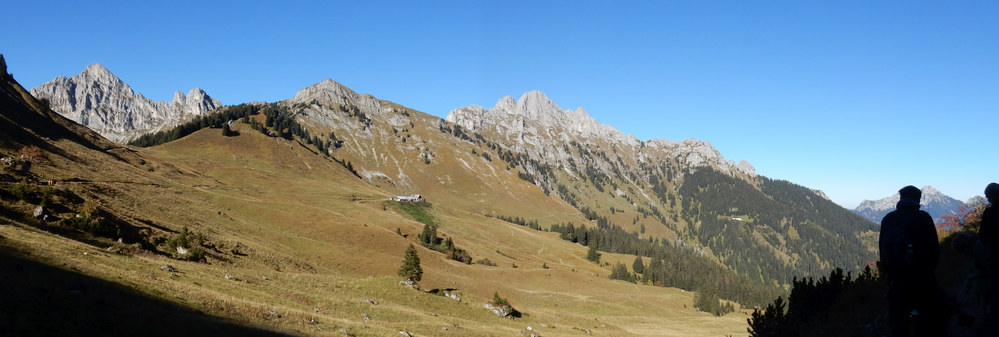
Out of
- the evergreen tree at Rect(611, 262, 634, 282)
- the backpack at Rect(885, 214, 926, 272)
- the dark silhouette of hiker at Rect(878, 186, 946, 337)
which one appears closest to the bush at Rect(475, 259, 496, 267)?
the evergreen tree at Rect(611, 262, 634, 282)

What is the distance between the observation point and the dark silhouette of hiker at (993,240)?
956cm

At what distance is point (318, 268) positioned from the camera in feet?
185

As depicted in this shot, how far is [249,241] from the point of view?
5656 cm

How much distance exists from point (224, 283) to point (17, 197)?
2415cm

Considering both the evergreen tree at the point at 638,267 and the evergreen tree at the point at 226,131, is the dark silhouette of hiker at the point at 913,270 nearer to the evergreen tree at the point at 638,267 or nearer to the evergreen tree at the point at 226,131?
the evergreen tree at the point at 638,267

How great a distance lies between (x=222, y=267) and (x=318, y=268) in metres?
17.9

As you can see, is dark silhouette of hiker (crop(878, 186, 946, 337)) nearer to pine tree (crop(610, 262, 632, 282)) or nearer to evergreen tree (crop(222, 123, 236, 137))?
pine tree (crop(610, 262, 632, 282))

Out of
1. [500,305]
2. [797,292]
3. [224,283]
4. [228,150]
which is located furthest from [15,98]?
[797,292]

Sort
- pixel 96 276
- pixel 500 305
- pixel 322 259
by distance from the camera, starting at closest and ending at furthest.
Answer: pixel 96 276 < pixel 500 305 < pixel 322 259

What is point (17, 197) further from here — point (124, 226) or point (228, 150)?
point (228, 150)

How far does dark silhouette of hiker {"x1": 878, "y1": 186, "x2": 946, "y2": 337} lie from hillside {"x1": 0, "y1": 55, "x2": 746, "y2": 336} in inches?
909

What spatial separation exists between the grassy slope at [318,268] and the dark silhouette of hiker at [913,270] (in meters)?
23.6

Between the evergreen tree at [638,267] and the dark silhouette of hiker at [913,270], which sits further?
the evergreen tree at [638,267]

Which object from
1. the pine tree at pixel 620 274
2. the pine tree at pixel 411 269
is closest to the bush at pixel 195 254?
the pine tree at pixel 411 269
